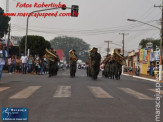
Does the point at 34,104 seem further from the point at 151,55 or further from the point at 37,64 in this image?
the point at 151,55

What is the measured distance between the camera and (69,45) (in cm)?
18188

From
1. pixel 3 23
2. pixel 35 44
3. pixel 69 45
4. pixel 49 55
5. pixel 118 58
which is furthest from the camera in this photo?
pixel 69 45

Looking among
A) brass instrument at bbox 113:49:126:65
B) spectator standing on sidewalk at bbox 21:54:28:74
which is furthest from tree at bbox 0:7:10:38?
brass instrument at bbox 113:49:126:65

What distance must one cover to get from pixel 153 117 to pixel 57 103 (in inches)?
95.9

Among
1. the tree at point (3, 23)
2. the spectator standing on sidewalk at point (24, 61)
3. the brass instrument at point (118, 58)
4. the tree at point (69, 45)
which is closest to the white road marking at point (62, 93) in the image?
the brass instrument at point (118, 58)

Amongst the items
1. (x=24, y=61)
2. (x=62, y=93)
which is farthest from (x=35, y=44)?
(x=62, y=93)

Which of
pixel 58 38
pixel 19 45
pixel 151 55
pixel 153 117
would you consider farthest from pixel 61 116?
pixel 58 38

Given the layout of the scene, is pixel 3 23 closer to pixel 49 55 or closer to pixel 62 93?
pixel 49 55

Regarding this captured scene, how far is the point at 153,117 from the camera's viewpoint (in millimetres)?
6125

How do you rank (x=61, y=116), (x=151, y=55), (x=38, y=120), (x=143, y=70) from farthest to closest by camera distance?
(x=143, y=70)
(x=151, y=55)
(x=61, y=116)
(x=38, y=120)

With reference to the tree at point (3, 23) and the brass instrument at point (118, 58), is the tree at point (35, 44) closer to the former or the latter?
the tree at point (3, 23)

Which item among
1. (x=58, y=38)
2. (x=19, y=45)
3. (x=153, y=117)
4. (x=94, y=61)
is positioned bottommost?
(x=153, y=117)

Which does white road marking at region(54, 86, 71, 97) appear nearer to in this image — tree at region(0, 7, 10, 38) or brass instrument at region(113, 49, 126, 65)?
brass instrument at region(113, 49, 126, 65)

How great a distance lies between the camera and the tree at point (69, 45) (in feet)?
588
